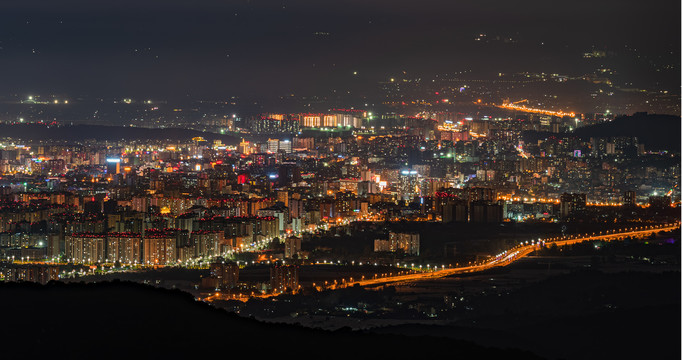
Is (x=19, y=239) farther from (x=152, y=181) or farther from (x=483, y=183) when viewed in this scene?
(x=483, y=183)

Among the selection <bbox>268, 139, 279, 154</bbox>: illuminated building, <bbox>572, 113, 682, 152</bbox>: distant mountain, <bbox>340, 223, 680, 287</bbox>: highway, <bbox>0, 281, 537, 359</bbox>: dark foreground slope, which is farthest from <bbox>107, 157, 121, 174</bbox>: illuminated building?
<bbox>0, 281, 537, 359</bbox>: dark foreground slope

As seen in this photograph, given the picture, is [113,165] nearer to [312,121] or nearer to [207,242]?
[312,121]

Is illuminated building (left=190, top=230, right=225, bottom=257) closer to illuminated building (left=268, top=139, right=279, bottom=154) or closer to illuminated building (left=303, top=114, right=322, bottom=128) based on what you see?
illuminated building (left=268, top=139, right=279, bottom=154)

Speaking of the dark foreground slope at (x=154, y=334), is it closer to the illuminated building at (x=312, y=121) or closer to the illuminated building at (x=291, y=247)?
the illuminated building at (x=291, y=247)

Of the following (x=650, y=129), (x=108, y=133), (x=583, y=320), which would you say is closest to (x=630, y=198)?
A: (x=650, y=129)

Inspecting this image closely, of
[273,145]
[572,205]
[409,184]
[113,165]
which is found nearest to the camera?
[572,205]

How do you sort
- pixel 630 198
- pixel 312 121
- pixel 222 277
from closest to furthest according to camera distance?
pixel 222 277
pixel 630 198
pixel 312 121
